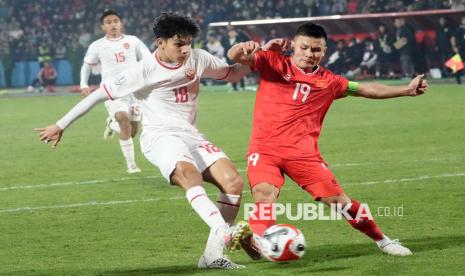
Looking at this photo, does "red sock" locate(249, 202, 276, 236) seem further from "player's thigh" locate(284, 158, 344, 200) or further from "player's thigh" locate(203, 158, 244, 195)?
"player's thigh" locate(284, 158, 344, 200)

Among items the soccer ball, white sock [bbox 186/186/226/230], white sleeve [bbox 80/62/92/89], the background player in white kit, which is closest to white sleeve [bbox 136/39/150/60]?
the background player in white kit

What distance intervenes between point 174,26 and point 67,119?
1139mm

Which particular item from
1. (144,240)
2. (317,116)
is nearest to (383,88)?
(317,116)

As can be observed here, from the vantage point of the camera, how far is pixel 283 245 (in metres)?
8.05

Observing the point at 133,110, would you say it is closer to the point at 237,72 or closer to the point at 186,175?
the point at 237,72

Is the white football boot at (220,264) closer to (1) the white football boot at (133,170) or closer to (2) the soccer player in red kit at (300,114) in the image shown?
(2) the soccer player in red kit at (300,114)

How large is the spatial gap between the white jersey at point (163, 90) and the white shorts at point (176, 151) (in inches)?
2.8

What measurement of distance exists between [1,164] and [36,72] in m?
30.5

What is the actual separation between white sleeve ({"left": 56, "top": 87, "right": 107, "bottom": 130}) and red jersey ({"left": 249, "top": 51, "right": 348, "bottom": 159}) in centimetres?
130

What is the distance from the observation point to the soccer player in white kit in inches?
344

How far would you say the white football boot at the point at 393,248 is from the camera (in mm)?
8828

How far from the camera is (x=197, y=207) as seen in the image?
8484 millimetres

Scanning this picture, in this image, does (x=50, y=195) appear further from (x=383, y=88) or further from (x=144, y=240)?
(x=383, y=88)

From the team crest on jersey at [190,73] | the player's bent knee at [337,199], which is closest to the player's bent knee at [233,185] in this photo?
the player's bent knee at [337,199]
